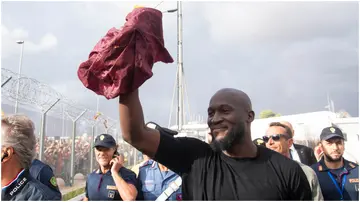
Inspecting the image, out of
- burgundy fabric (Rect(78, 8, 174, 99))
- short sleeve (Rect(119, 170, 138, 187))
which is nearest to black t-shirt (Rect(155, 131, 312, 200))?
burgundy fabric (Rect(78, 8, 174, 99))

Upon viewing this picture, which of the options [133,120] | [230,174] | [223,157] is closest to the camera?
[133,120]

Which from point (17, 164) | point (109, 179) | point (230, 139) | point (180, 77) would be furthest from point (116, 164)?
point (180, 77)

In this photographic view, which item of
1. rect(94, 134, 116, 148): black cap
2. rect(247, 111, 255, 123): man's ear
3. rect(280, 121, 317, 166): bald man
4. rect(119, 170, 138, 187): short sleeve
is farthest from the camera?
rect(280, 121, 317, 166): bald man

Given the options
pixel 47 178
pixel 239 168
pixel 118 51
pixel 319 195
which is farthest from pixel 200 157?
pixel 47 178

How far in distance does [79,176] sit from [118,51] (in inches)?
340

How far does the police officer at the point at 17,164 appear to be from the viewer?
225 centimetres

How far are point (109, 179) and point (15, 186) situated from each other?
1675 millimetres

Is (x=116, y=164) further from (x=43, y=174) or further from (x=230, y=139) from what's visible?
(x=230, y=139)

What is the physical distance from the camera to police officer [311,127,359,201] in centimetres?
345

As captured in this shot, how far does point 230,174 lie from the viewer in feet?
6.10

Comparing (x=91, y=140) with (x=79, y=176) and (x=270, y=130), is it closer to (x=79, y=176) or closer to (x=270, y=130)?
(x=79, y=176)

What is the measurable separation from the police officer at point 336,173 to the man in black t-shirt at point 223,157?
1.79m

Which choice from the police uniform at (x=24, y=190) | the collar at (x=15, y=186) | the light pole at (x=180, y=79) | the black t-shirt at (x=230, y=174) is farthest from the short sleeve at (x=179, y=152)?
the light pole at (x=180, y=79)

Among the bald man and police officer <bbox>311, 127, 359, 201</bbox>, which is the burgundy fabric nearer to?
police officer <bbox>311, 127, 359, 201</bbox>
